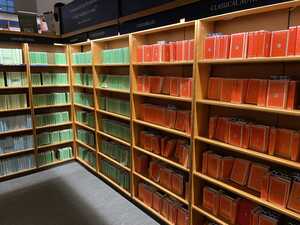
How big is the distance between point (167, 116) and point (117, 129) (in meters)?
1.03

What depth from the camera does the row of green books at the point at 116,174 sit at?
10.4 ft

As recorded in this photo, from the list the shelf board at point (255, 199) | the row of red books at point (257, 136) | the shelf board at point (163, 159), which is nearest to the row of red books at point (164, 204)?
the shelf board at point (163, 159)

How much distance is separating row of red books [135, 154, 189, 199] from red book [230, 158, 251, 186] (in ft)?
1.81

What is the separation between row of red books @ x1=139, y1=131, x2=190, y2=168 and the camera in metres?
2.31

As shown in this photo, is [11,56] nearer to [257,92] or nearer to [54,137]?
[54,137]

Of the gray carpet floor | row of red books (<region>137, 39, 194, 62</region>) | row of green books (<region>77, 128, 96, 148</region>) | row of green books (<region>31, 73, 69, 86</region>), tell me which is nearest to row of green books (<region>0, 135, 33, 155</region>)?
the gray carpet floor

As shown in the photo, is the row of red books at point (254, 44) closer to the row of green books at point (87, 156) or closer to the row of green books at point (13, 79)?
the row of green books at point (87, 156)

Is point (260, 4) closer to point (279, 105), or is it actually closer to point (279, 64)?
point (279, 64)

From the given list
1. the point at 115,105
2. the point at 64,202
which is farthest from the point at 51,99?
the point at 64,202

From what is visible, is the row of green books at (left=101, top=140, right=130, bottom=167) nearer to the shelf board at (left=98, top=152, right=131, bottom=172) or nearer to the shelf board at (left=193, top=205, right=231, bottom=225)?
the shelf board at (left=98, top=152, right=131, bottom=172)

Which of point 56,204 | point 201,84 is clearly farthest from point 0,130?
point 201,84

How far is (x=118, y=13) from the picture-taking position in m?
2.88

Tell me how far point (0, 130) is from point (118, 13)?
Answer: 2587mm

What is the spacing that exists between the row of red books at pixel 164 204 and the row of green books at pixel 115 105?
3.23 feet
